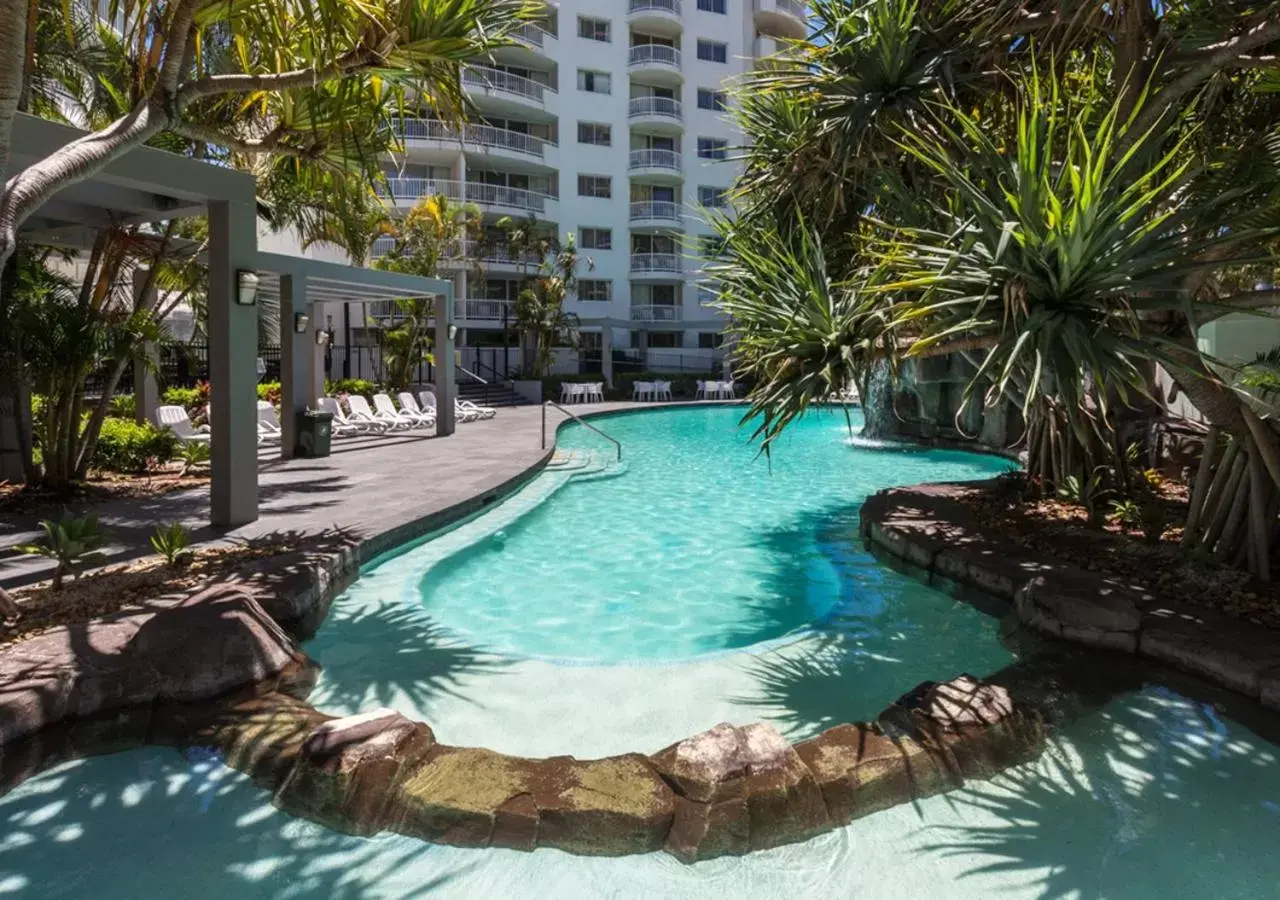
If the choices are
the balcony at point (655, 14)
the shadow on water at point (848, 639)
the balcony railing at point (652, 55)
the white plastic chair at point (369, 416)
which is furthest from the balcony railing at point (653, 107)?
the shadow on water at point (848, 639)

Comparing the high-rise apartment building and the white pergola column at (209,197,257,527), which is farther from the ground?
the high-rise apartment building

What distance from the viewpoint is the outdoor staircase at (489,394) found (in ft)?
90.9

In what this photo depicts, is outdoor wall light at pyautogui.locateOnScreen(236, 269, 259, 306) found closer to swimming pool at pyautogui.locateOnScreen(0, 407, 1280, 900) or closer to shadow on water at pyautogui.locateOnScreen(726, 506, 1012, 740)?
swimming pool at pyautogui.locateOnScreen(0, 407, 1280, 900)

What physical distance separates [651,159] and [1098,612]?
37933 mm

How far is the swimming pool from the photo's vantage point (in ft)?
10.1

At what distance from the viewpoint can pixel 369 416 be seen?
18203mm

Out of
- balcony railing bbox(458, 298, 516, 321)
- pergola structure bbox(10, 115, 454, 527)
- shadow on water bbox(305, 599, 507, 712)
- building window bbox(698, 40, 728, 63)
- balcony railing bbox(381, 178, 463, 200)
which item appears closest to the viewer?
shadow on water bbox(305, 599, 507, 712)

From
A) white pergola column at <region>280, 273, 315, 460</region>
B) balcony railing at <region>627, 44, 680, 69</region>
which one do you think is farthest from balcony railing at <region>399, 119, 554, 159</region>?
white pergola column at <region>280, 273, 315, 460</region>

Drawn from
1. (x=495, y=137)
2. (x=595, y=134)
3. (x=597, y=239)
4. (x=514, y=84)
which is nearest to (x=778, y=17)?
(x=595, y=134)

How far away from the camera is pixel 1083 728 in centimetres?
423

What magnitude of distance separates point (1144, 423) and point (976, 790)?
911 cm

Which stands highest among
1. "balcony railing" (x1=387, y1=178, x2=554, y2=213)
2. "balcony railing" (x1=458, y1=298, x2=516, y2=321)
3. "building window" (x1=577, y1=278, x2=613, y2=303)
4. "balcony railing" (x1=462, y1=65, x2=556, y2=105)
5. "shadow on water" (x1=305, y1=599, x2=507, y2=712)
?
"balcony railing" (x1=462, y1=65, x2=556, y2=105)

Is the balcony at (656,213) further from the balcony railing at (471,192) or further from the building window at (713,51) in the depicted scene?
the building window at (713,51)

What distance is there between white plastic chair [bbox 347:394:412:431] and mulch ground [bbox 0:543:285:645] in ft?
37.4
